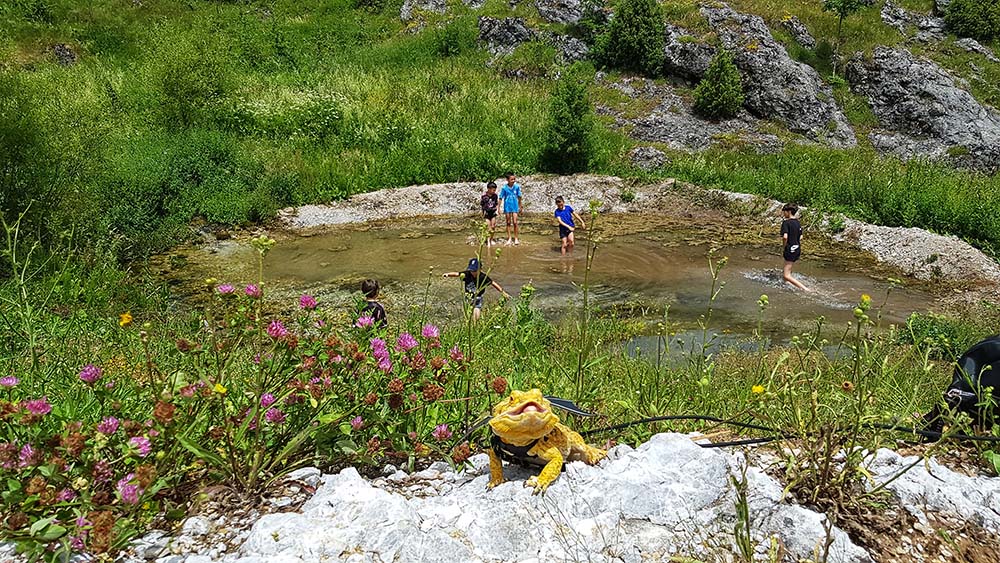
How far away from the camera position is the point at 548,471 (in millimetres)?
2096

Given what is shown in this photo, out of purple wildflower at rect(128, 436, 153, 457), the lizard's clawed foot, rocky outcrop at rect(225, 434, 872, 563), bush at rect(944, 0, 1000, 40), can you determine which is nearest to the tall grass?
bush at rect(944, 0, 1000, 40)

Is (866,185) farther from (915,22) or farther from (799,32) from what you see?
(915,22)

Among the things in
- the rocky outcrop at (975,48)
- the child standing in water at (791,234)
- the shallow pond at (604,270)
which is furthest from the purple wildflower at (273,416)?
the rocky outcrop at (975,48)

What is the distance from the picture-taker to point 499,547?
1.83 metres

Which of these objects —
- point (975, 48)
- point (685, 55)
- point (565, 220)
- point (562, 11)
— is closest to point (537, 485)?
point (565, 220)

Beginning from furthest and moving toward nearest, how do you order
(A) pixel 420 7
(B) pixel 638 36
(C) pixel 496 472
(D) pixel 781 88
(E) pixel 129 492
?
(A) pixel 420 7 < (B) pixel 638 36 < (D) pixel 781 88 < (C) pixel 496 472 < (E) pixel 129 492

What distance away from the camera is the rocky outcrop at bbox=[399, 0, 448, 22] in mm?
31406

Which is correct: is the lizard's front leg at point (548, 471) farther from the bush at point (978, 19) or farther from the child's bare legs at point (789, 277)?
the bush at point (978, 19)

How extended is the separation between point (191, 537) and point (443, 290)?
892 centimetres

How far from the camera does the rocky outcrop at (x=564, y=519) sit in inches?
Answer: 70.6

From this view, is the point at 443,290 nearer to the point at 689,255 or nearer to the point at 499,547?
the point at 689,255

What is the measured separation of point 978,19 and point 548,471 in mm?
34896

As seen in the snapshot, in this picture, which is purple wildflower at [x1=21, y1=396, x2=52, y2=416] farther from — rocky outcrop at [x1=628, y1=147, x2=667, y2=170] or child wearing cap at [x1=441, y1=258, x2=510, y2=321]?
rocky outcrop at [x1=628, y1=147, x2=667, y2=170]

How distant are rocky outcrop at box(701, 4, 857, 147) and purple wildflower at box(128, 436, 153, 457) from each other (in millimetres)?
Answer: 25538
